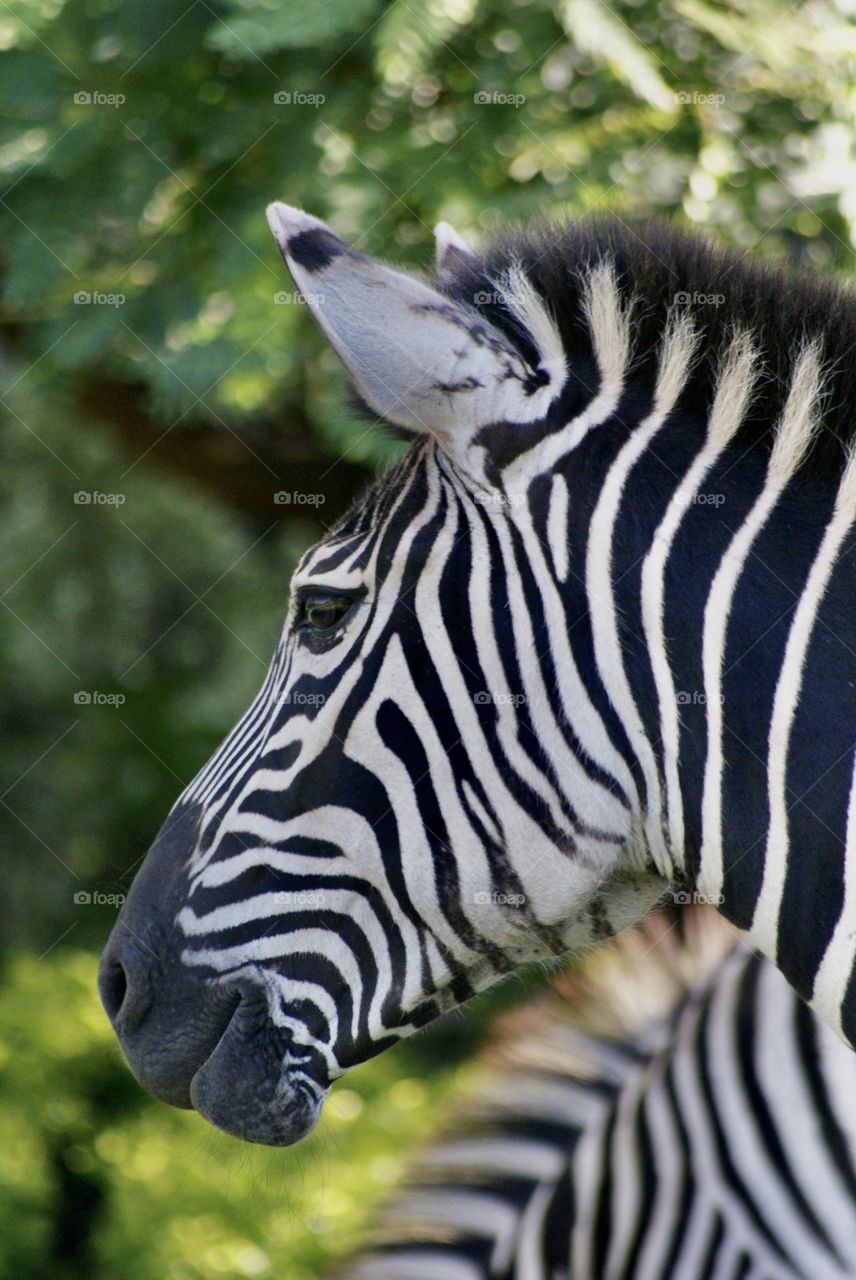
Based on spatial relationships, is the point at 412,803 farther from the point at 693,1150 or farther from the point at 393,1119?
→ the point at 393,1119

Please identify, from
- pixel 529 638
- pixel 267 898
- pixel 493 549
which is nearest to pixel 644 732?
pixel 529 638

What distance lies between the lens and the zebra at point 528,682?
6.09ft

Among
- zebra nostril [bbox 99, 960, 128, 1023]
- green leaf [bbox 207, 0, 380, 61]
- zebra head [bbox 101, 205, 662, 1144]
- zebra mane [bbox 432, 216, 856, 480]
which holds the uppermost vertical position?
green leaf [bbox 207, 0, 380, 61]

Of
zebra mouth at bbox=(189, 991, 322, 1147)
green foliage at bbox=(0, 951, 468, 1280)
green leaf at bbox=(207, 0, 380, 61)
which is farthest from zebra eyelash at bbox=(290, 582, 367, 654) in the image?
green foliage at bbox=(0, 951, 468, 1280)

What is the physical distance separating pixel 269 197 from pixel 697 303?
8.30ft

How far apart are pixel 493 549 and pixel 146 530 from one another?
20.3 feet

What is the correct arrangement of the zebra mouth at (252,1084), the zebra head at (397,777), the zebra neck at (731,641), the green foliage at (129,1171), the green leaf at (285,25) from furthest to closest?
the green foliage at (129,1171) < the green leaf at (285,25) < the zebra mouth at (252,1084) < the zebra head at (397,777) < the zebra neck at (731,641)

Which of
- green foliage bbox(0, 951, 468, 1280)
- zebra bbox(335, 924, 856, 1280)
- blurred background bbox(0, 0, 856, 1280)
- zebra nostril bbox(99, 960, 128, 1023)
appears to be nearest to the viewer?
zebra nostril bbox(99, 960, 128, 1023)

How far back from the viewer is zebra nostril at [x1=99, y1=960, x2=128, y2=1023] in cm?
215

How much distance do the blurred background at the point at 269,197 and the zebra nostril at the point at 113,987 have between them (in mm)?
539

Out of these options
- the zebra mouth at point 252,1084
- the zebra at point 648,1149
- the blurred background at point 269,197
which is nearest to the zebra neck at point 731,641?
the zebra mouth at point 252,1084

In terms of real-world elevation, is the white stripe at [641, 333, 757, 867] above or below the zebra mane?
below

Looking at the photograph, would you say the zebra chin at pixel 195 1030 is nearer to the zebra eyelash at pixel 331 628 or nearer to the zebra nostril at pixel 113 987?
the zebra nostril at pixel 113 987

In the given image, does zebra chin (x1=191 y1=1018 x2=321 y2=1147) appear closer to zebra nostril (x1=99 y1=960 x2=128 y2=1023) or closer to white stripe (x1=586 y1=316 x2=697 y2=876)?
zebra nostril (x1=99 y1=960 x2=128 y2=1023)
